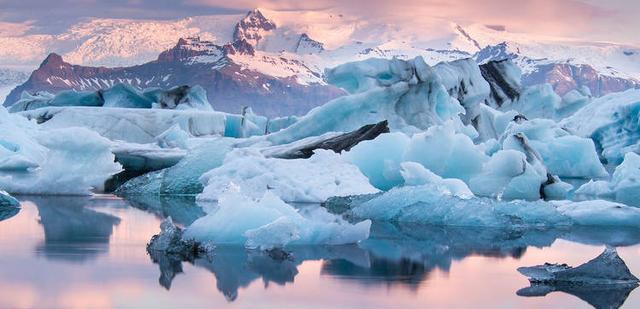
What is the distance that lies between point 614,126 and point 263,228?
72.8 ft

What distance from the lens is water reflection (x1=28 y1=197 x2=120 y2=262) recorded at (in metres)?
6.95

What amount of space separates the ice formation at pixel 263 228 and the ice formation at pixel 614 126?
66.0 ft

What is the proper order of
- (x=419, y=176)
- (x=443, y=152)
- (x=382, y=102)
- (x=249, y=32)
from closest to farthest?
(x=419, y=176), (x=443, y=152), (x=382, y=102), (x=249, y=32)

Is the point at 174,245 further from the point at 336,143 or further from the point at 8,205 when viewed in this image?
the point at 336,143

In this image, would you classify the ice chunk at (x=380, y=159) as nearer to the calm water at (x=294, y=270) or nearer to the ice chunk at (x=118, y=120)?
the calm water at (x=294, y=270)

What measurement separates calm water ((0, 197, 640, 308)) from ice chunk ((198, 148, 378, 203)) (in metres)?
2.90

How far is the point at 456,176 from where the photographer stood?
1520cm

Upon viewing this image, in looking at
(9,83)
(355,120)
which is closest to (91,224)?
(355,120)

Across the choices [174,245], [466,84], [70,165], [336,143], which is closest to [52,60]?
[466,84]

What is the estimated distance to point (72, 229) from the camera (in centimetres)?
848

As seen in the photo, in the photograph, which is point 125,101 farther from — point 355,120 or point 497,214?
point 497,214

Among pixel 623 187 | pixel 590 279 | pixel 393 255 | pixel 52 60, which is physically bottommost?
pixel 52 60

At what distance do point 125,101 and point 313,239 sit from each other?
24512 mm

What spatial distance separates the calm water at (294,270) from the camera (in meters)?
5.25
